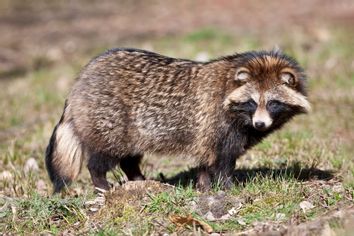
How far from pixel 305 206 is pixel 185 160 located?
188 centimetres

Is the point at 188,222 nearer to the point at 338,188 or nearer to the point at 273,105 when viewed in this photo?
the point at 338,188

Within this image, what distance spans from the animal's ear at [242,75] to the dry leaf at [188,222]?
169 centimetres

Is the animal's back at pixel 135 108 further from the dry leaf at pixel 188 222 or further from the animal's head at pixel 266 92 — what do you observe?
the dry leaf at pixel 188 222

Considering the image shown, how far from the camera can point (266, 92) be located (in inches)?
271

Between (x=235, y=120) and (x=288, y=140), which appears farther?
(x=288, y=140)

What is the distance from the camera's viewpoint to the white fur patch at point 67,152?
7.62m

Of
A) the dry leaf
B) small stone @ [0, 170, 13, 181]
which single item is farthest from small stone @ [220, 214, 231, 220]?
small stone @ [0, 170, 13, 181]

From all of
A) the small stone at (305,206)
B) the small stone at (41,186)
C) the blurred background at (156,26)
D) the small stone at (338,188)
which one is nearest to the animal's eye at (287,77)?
the small stone at (338,188)

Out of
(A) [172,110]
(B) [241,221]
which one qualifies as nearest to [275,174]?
(A) [172,110]

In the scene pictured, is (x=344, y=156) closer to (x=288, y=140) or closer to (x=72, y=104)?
(x=288, y=140)

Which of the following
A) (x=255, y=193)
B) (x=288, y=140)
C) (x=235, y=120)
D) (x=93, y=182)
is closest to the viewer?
(x=255, y=193)

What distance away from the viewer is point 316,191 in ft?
21.1

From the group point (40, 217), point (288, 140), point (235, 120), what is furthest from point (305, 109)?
point (40, 217)

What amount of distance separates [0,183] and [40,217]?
1.99m
